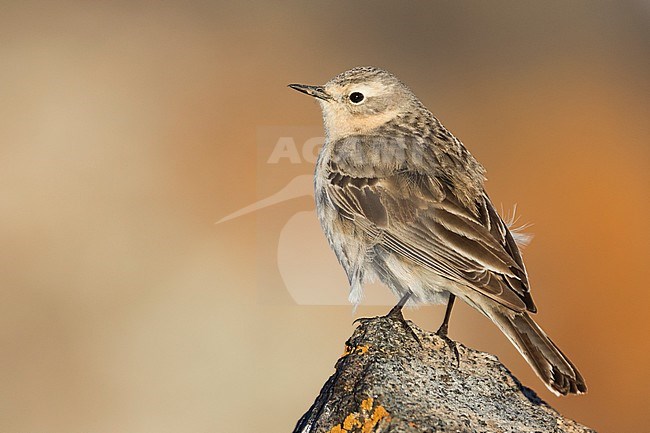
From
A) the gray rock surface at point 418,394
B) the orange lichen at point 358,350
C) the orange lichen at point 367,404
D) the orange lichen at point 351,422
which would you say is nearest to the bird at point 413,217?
the gray rock surface at point 418,394

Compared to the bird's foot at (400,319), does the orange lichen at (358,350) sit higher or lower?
lower

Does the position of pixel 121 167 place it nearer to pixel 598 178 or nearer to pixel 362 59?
pixel 362 59

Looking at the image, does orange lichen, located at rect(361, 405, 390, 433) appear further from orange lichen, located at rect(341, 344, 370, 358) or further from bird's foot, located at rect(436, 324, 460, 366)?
bird's foot, located at rect(436, 324, 460, 366)

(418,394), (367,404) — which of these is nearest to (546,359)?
(418,394)

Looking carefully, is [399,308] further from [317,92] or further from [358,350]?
[317,92]

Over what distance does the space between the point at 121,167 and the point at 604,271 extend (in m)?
7.45

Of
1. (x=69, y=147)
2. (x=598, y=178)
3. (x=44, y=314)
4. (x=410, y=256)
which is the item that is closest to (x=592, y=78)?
(x=598, y=178)

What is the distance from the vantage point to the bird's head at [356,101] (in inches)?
313

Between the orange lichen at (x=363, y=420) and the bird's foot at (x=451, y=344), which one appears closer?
the orange lichen at (x=363, y=420)

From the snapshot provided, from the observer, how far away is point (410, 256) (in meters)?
6.91

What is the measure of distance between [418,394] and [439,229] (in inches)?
62.7

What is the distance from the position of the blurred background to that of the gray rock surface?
5.22 m

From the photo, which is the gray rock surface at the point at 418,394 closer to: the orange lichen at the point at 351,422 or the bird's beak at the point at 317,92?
the orange lichen at the point at 351,422

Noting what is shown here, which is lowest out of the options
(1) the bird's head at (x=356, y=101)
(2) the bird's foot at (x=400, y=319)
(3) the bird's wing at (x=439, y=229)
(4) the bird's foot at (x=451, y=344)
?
(4) the bird's foot at (x=451, y=344)
